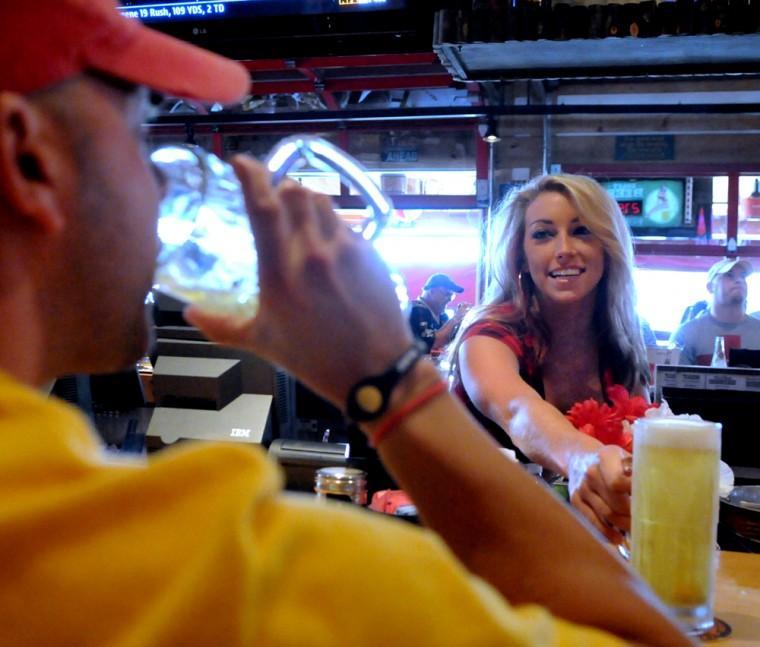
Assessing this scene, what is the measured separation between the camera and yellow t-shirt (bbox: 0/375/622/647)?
363mm

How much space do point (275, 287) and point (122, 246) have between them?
120mm

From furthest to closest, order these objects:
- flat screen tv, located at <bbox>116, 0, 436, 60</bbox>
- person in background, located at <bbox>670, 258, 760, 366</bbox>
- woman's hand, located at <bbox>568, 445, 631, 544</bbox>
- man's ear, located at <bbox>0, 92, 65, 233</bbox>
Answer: person in background, located at <bbox>670, 258, 760, 366</bbox>, flat screen tv, located at <bbox>116, 0, 436, 60</bbox>, woman's hand, located at <bbox>568, 445, 631, 544</bbox>, man's ear, located at <bbox>0, 92, 65, 233</bbox>

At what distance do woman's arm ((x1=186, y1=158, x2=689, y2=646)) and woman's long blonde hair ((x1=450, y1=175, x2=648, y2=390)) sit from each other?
1.44 meters

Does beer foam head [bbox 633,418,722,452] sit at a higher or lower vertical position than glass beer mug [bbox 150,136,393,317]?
lower

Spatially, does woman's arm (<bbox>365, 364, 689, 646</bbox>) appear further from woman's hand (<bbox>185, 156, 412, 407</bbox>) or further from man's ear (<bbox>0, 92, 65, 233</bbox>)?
man's ear (<bbox>0, 92, 65, 233</bbox>)

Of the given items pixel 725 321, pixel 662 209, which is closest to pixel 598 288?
pixel 725 321

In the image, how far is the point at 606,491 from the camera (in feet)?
3.69

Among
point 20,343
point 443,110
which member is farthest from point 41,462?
point 443,110

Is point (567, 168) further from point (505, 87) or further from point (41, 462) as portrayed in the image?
point (41, 462)

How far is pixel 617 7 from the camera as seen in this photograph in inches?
111

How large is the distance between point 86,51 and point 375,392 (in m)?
0.31

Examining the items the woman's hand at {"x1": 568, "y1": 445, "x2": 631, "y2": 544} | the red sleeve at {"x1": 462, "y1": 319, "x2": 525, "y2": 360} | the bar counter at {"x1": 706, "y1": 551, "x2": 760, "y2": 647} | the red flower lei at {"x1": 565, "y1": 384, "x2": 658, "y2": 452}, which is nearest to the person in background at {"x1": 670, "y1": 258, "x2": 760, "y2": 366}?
the red sleeve at {"x1": 462, "y1": 319, "x2": 525, "y2": 360}

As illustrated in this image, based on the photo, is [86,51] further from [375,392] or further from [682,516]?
[682,516]

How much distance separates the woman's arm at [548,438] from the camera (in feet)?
3.72
